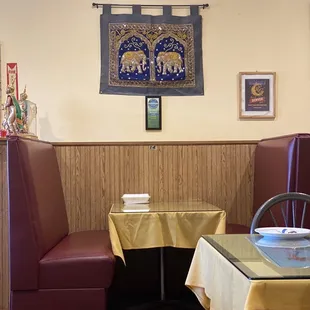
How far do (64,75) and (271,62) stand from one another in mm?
1997

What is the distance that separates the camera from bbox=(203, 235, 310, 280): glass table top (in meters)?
1.12

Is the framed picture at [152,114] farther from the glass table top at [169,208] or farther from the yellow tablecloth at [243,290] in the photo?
the yellow tablecloth at [243,290]

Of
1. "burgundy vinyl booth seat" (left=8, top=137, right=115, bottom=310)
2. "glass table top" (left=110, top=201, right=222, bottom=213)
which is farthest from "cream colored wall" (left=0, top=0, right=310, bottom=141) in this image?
"burgundy vinyl booth seat" (left=8, top=137, right=115, bottom=310)

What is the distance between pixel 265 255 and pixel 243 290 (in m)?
0.30

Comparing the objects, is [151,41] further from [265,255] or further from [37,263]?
[265,255]

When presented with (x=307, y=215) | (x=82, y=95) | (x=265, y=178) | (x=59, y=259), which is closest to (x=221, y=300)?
(x=59, y=259)

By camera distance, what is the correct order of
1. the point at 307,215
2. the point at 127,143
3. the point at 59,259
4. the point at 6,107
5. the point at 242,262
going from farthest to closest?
1. the point at 127,143
2. the point at 6,107
3. the point at 307,215
4. the point at 59,259
5. the point at 242,262

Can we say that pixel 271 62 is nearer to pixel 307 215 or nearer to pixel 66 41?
pixel 307 215

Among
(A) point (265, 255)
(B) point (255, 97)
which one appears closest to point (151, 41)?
(B) point (255, 97)

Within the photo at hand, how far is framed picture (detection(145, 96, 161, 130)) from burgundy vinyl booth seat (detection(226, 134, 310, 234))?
98 centimetres

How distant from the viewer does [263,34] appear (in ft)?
12.6

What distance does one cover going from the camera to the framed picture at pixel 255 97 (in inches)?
149

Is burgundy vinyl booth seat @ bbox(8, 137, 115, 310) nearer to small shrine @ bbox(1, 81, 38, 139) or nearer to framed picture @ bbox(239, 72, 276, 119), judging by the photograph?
small shrine @ bbox(1, 81, 38, 139)

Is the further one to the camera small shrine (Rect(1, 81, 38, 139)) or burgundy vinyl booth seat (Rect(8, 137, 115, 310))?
small shrine (Rect(1, 81, 38, 139))
